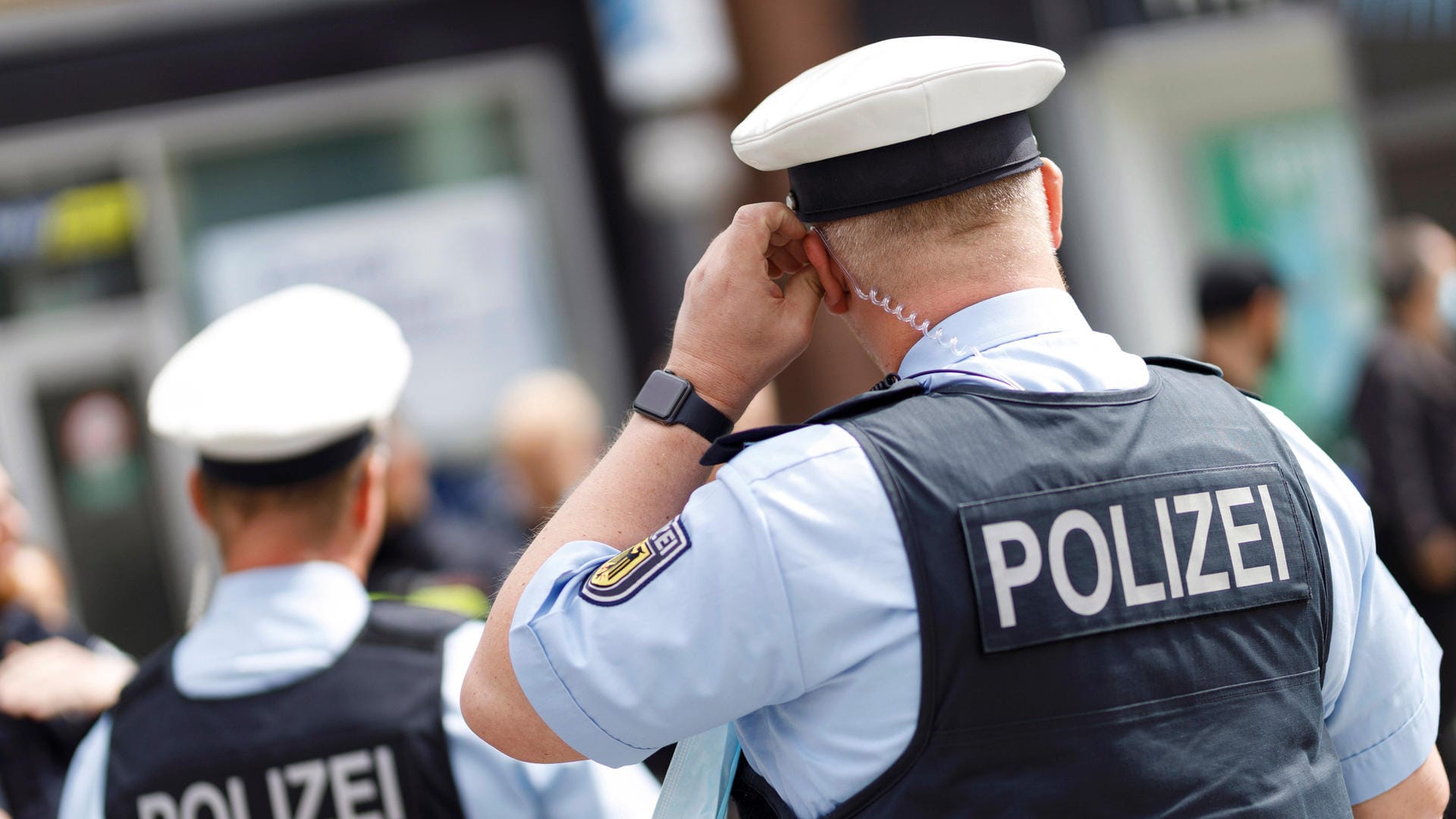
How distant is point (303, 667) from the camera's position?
2.09 meters

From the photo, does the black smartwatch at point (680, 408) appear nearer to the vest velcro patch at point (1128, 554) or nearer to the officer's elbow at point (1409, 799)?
the vest velcro patch at point (1128, 554)

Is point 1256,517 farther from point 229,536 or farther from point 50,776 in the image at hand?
point 50,776

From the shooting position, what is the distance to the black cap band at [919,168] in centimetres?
153

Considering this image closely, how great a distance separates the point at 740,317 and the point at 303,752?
3.06 feet

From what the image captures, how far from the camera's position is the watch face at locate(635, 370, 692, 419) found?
1.60 metres

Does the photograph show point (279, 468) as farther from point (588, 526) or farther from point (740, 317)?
point (740, 317)

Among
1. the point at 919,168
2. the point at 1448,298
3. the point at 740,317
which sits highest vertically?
the point at 919,168

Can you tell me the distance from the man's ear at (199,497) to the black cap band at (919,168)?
1.18 meters

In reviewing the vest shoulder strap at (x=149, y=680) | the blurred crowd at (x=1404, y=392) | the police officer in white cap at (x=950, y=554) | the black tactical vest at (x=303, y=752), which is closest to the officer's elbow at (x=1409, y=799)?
the police officer in white cap at (x=950, y=554)

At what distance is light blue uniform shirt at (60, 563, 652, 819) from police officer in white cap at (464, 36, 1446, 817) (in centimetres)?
48

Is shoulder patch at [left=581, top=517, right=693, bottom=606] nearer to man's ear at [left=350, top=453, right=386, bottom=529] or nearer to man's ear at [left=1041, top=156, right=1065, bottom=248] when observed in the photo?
man's ear at [left=1041, top=156, right=1065, bottom=248]

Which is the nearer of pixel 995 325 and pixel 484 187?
pixel 995 325

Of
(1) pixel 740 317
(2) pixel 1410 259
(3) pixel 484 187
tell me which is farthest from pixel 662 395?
(3) pixel 484 187

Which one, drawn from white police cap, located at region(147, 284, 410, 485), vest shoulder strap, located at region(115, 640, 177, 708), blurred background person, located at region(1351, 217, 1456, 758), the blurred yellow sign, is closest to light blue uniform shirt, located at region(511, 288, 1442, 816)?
white police cap, located at region(147, 284, 410, 485)
